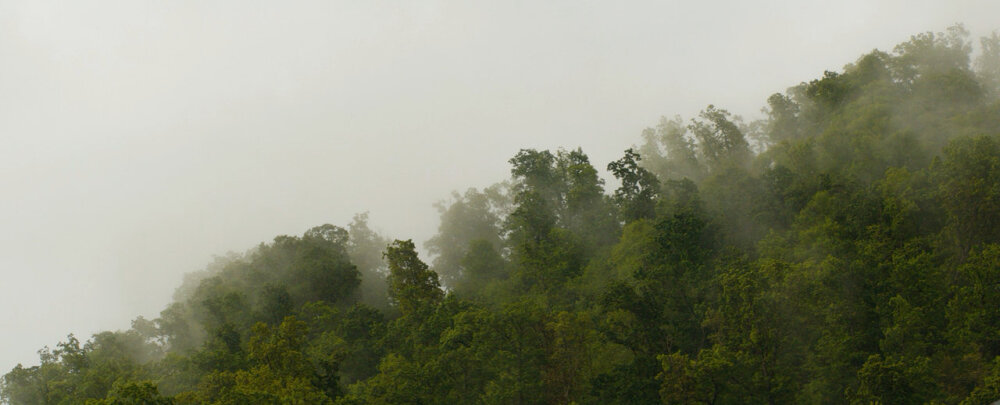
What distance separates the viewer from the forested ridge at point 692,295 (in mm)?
37281

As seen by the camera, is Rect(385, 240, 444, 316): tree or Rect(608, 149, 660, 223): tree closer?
Rect(385, 240, 444, 316): tree

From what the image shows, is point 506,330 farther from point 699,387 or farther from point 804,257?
point 804,257

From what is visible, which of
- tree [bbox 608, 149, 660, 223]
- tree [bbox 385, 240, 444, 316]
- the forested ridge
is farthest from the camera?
tree [bbox 608, 149, 660, 223]

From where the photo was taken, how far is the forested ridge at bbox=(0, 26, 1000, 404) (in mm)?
37281

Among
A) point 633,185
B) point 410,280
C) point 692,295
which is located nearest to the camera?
point 692,295

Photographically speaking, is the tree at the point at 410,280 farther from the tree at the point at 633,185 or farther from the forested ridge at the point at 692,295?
the tree at the point at 633,185

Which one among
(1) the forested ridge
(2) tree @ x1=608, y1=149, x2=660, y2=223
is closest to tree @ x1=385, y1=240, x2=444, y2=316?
(1) the forested ridge

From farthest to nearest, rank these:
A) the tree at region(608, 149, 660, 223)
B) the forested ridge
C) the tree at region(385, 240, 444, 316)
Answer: the tree at region(608, 149, 660, 223), the tree at region(385, 240, 444, 316), the forested ridge

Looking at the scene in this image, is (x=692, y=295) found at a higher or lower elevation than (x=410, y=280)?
lower

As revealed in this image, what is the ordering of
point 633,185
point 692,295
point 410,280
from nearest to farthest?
point 692,295
point 410,280
point 633,185

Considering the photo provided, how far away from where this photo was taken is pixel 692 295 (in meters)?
47.4

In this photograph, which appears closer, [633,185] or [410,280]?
[410,280]

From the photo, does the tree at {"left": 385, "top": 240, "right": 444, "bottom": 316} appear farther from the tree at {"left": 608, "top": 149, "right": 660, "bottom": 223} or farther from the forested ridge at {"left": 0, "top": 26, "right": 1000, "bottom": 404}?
the tree at {"left": 608, "top": 149, "right": 660, "bottom": 223}

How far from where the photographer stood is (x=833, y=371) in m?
37.6
